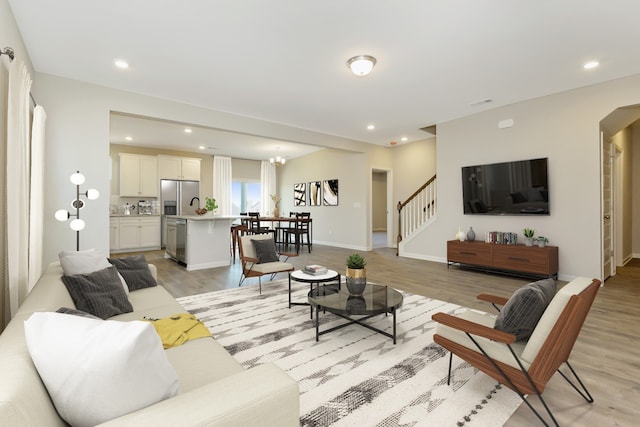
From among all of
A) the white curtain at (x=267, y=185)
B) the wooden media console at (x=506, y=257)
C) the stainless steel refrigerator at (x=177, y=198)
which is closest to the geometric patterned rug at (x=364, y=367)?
the wooden media console at (x=506, y=257)

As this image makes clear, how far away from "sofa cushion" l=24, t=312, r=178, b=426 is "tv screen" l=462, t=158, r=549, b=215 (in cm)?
572

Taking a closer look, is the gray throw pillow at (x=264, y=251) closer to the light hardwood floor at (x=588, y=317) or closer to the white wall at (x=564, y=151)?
the light hardwood floor at (x=588, y=317)

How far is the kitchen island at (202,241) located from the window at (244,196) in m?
4.54

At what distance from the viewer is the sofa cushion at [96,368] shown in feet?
2.78

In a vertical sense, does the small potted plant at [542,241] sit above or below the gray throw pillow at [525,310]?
above

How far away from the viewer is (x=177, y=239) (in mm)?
6133

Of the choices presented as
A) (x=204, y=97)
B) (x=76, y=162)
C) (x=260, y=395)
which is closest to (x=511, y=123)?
A: (x=204, y=97)

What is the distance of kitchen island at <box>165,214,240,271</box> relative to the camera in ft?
18.2

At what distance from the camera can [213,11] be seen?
2.68 m

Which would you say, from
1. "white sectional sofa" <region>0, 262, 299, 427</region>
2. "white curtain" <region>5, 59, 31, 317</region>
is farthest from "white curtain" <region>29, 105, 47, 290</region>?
"white sectional sofa" <region>0, 262, 299, 427</region>

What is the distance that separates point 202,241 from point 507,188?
5632 mm

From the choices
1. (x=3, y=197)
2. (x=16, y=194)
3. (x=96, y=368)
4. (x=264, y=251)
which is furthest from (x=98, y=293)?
(x=264, y=251)

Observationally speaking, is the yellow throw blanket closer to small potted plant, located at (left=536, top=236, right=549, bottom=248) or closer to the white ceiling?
the white ceiling

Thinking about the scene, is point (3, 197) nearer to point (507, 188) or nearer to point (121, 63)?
point (121, 63)
